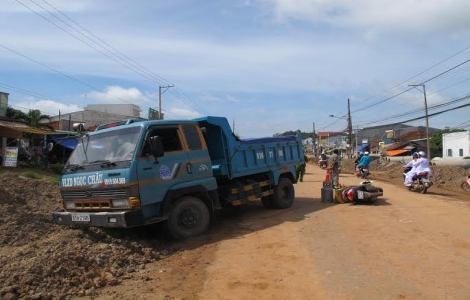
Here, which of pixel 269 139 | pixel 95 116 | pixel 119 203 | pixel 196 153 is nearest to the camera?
pixel 119 203

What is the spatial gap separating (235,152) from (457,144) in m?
44.0

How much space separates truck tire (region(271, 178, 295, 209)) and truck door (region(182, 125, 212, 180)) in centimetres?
328

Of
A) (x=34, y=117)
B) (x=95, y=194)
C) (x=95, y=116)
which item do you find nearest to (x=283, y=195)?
(x=95, y=194)

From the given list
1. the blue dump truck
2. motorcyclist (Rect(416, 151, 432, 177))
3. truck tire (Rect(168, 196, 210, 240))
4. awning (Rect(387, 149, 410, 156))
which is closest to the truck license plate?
the blue dump truck

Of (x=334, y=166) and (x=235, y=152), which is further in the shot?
(x=334, y=166)

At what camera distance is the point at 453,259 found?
5824 millimetres

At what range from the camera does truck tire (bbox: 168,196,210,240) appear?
24.2 feet

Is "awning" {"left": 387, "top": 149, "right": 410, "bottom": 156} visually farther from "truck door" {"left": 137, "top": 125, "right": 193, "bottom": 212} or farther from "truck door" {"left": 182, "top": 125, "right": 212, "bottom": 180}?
"truck door" {"left": 137, "top": 125, "right": 193, "bottom": 212}

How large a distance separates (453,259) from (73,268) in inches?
207

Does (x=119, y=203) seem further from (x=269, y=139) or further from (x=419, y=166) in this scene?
(x=419, y=166)

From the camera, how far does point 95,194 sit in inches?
273

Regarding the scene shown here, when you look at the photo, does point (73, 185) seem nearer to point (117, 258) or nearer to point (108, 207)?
point (108, 207)

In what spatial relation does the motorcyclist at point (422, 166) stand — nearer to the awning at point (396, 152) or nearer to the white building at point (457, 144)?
the white building at point (457, 144)

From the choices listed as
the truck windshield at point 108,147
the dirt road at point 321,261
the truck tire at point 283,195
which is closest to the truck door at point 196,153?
the truck windshield at point 108,147
